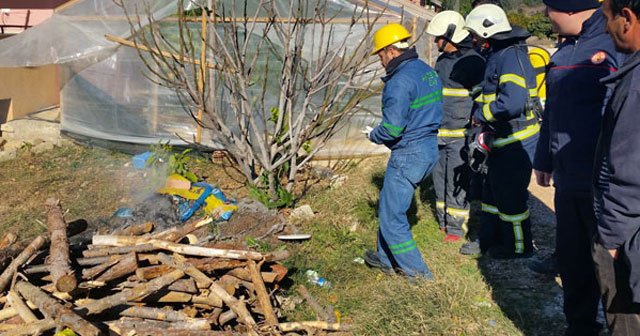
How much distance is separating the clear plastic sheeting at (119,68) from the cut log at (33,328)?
15.1 feet

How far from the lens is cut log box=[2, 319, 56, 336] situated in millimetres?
3400

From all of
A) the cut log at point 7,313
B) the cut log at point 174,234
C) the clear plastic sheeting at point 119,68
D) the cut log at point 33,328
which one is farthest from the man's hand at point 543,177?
the clear plastic sheeting at point 119,68

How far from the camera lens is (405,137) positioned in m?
4.68

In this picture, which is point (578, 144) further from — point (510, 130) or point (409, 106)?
point (510, 130)

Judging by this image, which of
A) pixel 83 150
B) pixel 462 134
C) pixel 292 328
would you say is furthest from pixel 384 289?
pixel 83 150

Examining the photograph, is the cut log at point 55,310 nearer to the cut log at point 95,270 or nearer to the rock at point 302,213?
the cut log at point 95,270

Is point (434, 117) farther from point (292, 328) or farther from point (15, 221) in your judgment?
point (15, 221)

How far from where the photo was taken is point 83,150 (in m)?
8.41

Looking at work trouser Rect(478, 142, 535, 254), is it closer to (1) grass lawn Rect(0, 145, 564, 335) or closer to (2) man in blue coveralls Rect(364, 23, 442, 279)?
(1) grass lawn Rect(0, 145, 564, 335)

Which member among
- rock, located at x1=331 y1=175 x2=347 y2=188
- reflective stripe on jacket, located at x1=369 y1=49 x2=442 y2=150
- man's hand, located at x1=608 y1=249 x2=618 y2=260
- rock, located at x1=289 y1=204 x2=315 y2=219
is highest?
reflective stripe on jacket, located at x1=369 y1=49 x2=442 y2=150

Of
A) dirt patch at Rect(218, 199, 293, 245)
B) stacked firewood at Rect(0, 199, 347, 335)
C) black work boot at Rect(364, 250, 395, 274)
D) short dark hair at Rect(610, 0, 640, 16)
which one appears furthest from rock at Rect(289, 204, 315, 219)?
short dark hair at Rect(610, 0, 640, 16)

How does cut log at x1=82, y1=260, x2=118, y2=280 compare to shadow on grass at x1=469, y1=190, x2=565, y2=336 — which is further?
shadow on grass at x1=469, y1=190, x2=565, y2=336

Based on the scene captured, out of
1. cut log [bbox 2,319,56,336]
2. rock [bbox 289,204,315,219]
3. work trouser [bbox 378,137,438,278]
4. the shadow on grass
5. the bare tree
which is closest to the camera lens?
cut log [bbox 2,319,56,336]

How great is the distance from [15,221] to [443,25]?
4.73m
